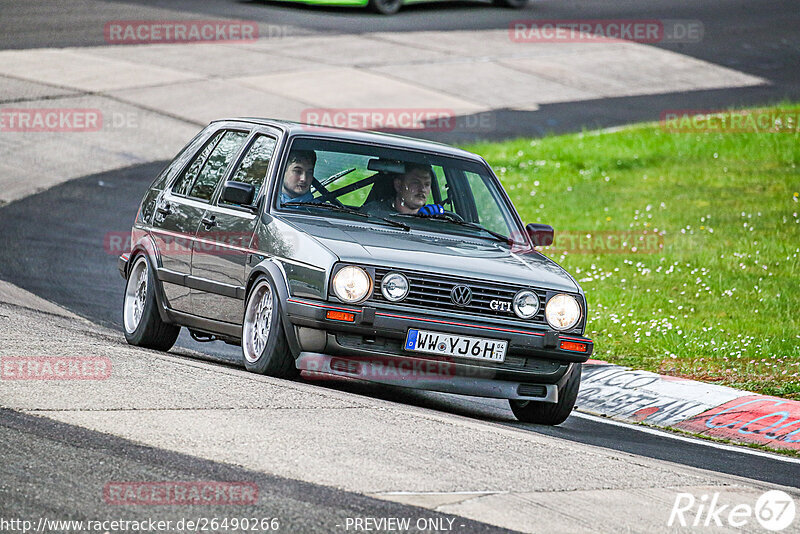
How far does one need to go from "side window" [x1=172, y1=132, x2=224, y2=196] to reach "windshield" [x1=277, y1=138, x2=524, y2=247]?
1099mm

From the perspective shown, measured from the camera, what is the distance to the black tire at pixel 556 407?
827 centimetres

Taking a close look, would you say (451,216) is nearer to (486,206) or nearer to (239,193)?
(486,206)

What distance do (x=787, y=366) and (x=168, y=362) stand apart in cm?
480

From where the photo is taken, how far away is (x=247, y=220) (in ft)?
28.2

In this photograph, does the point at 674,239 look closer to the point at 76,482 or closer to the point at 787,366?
the point at 787,366

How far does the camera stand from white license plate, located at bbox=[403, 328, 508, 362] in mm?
7645

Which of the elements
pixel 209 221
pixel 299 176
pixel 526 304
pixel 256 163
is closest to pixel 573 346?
pixel 526 304

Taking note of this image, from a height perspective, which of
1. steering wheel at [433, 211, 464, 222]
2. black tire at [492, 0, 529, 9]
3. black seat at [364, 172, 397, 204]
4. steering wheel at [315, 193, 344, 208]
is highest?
black tire at [492, 0, 529, 9]

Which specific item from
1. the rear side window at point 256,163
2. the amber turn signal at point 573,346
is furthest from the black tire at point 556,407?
the rear side window at point 256,163

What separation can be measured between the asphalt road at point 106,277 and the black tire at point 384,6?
1287 centimetres

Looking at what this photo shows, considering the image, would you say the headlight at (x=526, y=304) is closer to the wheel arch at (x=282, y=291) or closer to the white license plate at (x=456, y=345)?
the white license plate at (x=456, y=345)

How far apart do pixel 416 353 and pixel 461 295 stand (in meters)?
0.43

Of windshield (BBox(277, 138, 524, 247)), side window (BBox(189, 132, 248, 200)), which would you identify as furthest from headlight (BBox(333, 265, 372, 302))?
side window (BBox(189, 132, 248, 200))

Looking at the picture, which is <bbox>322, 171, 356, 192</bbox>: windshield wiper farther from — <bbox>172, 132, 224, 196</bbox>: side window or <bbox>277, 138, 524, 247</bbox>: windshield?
<bbox>172, 132, 224, 196</bbox>: side window
